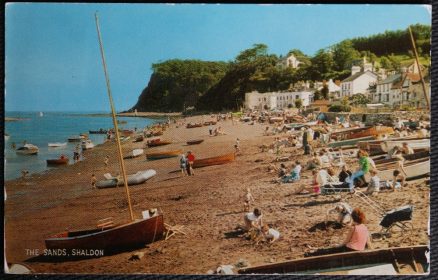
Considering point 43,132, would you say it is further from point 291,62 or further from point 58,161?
point 291,62

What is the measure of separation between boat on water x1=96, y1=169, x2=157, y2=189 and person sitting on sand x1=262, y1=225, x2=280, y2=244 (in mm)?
1057

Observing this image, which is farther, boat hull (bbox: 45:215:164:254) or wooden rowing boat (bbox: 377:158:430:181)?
boat hull (bbox: 45:215:164:254)

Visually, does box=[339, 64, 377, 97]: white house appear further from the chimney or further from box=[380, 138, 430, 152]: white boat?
box=[380, 138, 430, 152]: white boat

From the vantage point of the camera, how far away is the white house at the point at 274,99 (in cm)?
478

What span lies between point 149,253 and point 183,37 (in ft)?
6.05

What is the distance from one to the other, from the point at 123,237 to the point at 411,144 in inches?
99.7

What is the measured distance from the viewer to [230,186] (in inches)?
187

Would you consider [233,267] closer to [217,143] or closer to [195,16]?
[217,143]

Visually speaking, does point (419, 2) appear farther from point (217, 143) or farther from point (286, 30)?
point (217, 143)

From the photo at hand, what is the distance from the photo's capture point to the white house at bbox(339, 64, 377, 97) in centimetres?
468

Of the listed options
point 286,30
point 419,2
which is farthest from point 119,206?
point 419,2

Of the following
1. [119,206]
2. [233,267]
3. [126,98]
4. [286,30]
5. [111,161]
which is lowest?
[233,267]

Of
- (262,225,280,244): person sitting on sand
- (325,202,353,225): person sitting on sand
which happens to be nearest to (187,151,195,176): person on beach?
(262,225,280,244): person sitting on sand

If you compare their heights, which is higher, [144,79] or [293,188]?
[144,79]
